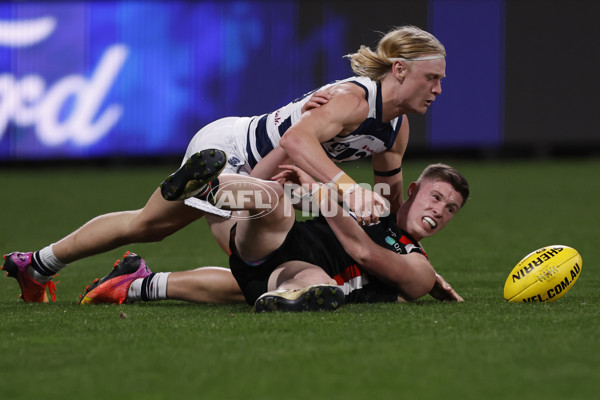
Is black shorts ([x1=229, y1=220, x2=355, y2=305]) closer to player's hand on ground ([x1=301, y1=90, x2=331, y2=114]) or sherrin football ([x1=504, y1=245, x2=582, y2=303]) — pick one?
player's hand on ground ([x1=301, y1=90, x2=331, y2=114])

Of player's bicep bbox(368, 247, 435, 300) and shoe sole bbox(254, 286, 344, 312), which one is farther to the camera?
player's bicep bbox(368, 247, 435, 300)

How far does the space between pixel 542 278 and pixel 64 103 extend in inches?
497

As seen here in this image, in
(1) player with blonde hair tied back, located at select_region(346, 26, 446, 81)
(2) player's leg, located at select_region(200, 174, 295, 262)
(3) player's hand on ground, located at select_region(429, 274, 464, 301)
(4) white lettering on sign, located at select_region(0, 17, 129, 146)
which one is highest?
(1) player with blonde hair tied back, located at select_region(346, 26, 446, 81)

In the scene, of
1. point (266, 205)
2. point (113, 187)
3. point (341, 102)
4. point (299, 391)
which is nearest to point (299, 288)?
point (266, 205)

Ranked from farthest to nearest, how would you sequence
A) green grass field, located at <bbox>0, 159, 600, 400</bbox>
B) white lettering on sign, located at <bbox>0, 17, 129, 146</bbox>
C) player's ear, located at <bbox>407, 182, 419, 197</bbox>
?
white lettering on sign, located at <bbox>0, 17, 129, 146</bbox> < player's ear, located at <bbox>407, 182, 419, 197</bbox> < green grass field, located at <bbox>0, 159, 600, 400</bbox>

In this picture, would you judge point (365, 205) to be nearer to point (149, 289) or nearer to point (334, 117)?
point (334, 117)

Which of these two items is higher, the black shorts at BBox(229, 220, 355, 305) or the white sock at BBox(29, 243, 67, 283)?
the black shorts at BBox(229, 220, 355, 305)

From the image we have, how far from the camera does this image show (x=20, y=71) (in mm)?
15602

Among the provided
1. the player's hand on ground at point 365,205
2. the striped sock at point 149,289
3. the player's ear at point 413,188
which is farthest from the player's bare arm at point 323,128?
the striped sock at point 149,289

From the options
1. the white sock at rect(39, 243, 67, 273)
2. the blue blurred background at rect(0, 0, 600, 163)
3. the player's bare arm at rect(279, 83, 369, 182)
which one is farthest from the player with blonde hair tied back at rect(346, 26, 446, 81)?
the blue blurred background at rect(0, 0, 600, 163)

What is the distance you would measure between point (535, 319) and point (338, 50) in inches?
479

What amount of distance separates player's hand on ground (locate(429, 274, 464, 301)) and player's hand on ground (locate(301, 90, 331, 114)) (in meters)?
0.91

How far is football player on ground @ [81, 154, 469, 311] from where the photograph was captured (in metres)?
3.59

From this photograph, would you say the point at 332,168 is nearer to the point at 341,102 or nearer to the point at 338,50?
the point at 341,102
